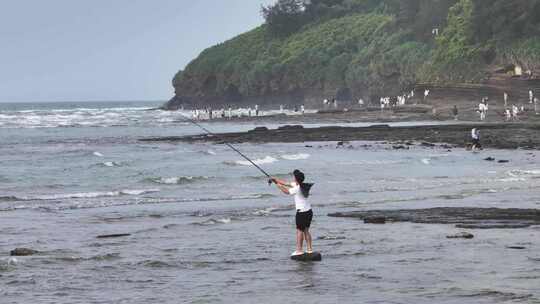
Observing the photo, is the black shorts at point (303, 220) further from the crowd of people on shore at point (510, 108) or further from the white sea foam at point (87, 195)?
the crowd of people on shore at point (510, 108)

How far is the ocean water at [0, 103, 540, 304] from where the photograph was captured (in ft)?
44.5

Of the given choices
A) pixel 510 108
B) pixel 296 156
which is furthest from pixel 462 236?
pixel 510 108

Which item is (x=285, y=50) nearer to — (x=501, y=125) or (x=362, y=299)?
(x=501, y=125)

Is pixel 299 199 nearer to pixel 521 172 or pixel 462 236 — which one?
pixel 462 236

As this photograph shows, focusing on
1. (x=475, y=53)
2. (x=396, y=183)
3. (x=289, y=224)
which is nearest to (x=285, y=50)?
(x=475, y=53)

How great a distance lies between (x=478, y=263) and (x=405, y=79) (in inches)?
3692

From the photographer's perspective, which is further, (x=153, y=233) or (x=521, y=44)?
(x=521, y=44)

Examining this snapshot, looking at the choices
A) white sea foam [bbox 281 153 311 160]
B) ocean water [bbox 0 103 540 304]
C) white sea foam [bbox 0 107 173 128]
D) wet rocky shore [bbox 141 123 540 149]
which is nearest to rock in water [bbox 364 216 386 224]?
ocean water [bbox 0 103 540 304]

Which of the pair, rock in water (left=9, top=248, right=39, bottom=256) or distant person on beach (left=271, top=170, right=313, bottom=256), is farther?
rock in water (left=9, top=248, right=39, bottom=256)

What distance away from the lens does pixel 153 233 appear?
19.9 metres

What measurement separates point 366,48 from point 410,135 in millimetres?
75983

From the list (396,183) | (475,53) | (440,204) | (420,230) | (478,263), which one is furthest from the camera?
(475,53)

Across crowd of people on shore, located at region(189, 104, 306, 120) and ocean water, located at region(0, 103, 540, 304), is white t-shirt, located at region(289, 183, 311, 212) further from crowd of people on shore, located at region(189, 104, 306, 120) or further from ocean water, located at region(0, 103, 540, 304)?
crowd of people on shore, located at region(189, 104, 306, 120)

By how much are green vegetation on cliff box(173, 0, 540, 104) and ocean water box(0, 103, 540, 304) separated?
48288 mm
